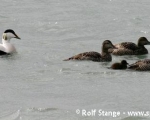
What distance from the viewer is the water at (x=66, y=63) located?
17.4 m

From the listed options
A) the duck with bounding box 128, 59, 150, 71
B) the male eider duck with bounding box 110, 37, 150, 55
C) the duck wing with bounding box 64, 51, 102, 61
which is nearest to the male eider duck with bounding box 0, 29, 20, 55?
the duck wing with bounding box 64, 51, 102, 61

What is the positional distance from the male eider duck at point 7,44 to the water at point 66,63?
266 millimetres

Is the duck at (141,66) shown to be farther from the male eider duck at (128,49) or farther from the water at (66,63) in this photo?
the male eider duck at (128,49)

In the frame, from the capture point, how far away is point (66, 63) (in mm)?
21125

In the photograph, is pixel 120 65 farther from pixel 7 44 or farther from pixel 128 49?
pixel 7 44

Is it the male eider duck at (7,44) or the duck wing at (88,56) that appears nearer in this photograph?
the duck wing at (88,56)

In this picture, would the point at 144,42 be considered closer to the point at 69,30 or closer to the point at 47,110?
the point at 69,30

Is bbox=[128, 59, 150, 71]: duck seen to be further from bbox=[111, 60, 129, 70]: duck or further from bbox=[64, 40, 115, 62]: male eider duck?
bbox=[64, 40, 115, 62]: male eider duck

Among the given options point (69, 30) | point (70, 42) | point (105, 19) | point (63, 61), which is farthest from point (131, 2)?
point (63, 61)

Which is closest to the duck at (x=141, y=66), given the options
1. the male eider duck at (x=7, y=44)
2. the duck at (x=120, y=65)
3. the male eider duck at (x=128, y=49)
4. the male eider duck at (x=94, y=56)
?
the duck at (x=120, y=65)

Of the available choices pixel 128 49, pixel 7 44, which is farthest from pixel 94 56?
pixel 7 44

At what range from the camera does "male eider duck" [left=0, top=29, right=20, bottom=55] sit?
76.6 feet

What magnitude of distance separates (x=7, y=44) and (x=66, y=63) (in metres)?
3.15

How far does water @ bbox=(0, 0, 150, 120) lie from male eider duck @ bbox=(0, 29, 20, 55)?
0.27 m
